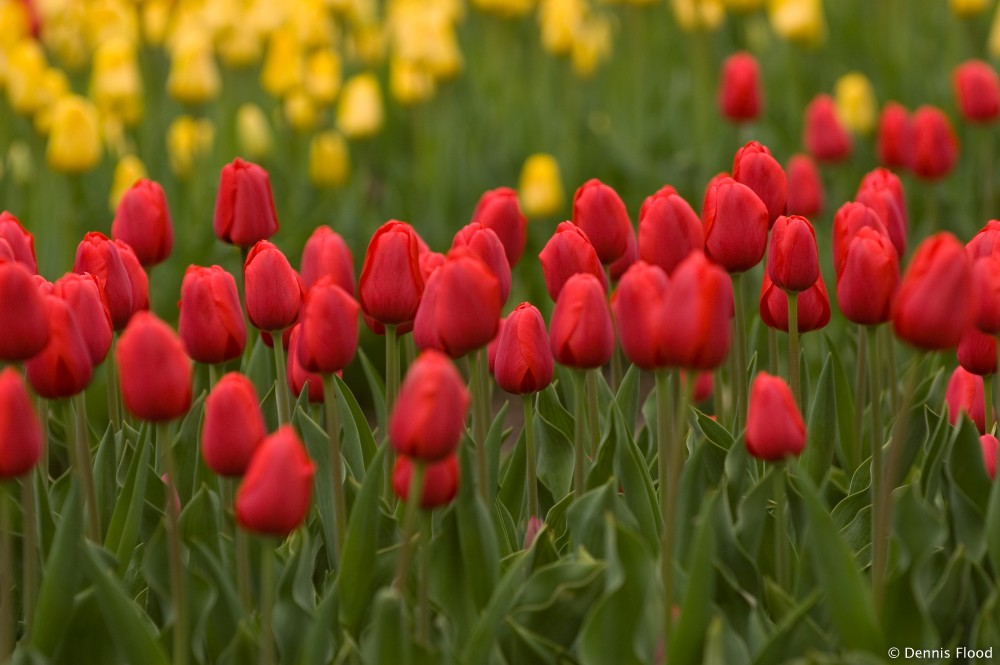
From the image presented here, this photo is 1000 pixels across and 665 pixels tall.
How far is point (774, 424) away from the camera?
1749mm

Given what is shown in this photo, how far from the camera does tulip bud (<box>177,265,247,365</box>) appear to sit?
2.00m

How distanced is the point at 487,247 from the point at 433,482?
472 mm

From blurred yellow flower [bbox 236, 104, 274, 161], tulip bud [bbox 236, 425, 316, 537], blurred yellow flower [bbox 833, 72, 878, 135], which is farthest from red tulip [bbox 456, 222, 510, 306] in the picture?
blurred yellow flower [bbox 833, 72, 878, 135]

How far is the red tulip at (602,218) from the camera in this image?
7.40 feet

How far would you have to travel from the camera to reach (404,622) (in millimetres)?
1601

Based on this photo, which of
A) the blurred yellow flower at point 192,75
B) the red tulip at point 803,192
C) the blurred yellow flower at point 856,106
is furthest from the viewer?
the blurred yellow flower at point 856,106

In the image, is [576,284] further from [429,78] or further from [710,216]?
[429,78]

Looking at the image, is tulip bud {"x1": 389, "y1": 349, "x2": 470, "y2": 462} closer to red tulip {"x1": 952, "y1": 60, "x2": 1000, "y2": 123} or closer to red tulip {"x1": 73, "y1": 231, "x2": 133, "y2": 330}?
red tulip {"x1": 73, "y1": 231, "x2": 133, "y2": 330}

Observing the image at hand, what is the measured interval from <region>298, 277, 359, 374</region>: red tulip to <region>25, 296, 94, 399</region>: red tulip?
0.94 ft

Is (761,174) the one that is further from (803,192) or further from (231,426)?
(803,192)

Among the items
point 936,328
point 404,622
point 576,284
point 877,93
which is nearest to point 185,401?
point 404,622

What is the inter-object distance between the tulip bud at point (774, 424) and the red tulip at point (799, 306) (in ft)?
1.44

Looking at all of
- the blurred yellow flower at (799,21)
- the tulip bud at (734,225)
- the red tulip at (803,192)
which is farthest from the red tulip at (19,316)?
the blurred yellow flower at (799,21)

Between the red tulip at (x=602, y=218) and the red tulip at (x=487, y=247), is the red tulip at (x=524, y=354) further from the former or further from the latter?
the red tulip at (x=602, y=218)
